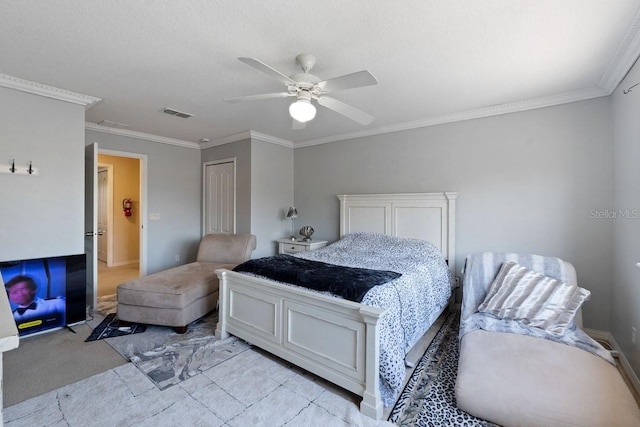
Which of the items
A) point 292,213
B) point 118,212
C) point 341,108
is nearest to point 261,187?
point 292,213

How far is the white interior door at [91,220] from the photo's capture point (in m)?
3.43

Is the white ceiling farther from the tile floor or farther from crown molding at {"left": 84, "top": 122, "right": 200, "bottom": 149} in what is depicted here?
the tile floor

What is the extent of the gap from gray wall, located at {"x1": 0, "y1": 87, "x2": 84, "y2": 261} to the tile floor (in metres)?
1.60

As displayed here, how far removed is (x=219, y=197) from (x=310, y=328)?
3495 mm

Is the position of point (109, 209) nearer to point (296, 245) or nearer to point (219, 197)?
point (219, 197)

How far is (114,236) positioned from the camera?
6375mm

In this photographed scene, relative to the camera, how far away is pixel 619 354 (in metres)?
2.46

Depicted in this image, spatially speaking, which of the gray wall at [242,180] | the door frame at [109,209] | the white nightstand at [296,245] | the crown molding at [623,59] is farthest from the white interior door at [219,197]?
the crown molding at [623,59]

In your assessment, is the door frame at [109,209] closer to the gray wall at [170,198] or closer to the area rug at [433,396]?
the gray wall at [170,198]

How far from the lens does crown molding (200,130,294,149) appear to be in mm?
4562

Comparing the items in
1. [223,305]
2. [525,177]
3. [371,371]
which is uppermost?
[525,177]

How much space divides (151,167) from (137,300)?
256 cm

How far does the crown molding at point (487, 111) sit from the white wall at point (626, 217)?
243 millimetres

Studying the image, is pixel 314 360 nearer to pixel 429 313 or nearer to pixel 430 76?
pixel 429 313
